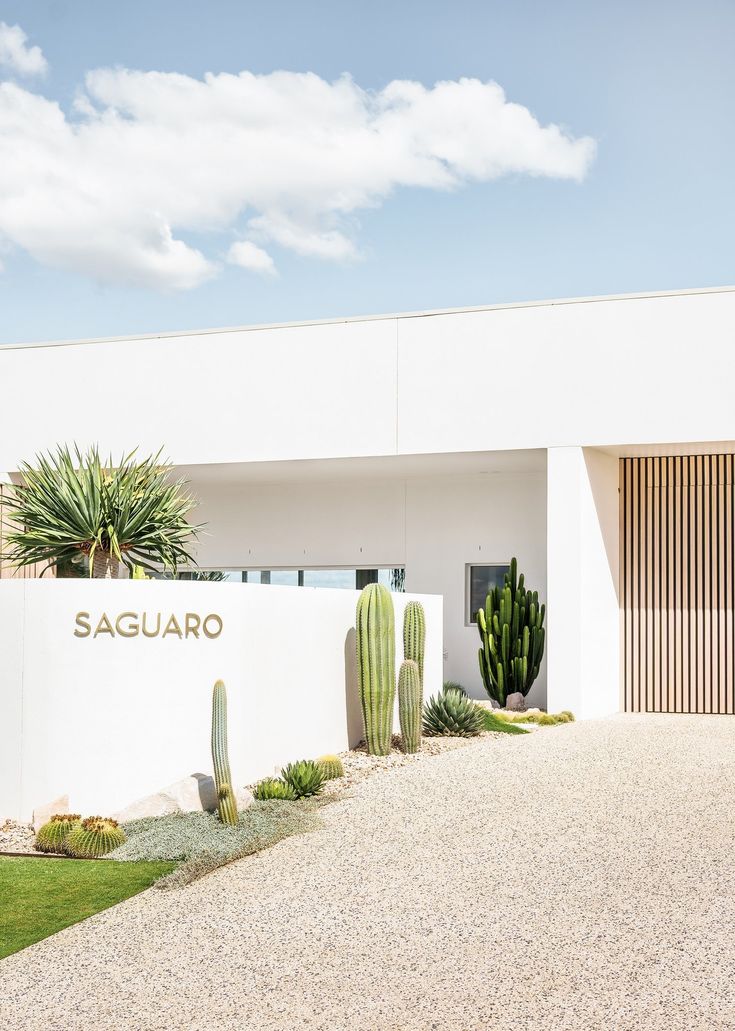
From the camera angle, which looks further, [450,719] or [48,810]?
[450,719]

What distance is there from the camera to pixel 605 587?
1855 cm

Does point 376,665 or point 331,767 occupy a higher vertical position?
point 376,665

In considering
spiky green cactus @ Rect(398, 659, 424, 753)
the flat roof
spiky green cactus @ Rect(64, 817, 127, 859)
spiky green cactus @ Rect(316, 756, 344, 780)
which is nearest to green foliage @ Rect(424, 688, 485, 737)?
spiky green cactus @ Rect(398, 659, 424, 753)

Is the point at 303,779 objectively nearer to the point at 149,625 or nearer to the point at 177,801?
the point at 177,801

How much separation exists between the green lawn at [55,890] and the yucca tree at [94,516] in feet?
11.6

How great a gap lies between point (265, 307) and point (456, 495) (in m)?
9.75

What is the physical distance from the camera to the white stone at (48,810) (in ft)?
31.8

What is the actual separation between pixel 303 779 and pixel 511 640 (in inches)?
353

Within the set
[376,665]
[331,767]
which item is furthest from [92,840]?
[376,665]

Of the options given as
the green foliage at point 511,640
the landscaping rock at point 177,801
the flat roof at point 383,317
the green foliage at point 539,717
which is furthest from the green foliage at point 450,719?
the flat roof at point 383,317

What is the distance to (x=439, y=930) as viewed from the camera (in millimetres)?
6648

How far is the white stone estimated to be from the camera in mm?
9680

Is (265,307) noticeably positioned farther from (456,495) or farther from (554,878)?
(554,878)

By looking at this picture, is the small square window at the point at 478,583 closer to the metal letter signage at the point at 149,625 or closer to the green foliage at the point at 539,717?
the green foliage at the point at 539,717
